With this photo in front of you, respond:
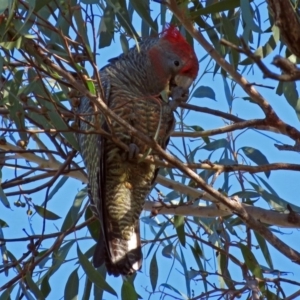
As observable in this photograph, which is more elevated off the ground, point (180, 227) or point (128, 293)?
point (180, 227)

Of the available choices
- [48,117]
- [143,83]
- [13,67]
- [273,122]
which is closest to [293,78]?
[273,122]

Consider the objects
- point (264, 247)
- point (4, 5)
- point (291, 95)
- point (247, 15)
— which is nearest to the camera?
point (4, 5)

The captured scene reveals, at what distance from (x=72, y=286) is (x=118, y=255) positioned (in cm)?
21

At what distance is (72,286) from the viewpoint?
2.33 meters

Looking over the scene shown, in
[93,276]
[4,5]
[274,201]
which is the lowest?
[93,276]

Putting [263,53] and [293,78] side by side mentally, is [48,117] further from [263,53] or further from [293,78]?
[293,78]

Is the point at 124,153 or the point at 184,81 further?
the point at 184,81

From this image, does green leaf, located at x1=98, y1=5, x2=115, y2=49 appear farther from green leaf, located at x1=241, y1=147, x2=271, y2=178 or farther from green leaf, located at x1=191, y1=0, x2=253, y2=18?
green leaf, located at x1=241, y1=147, x2=271, y2=178

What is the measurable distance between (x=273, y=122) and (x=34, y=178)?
996 mm

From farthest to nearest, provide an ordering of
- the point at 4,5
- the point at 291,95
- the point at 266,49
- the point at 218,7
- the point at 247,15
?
1. the point at 266,49
2. the point at 291,95
3. the point at 218,7
4. the point at 247,15
5. the point at 4,5

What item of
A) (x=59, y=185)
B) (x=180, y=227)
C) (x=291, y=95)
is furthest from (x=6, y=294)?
(x=291, y=95)

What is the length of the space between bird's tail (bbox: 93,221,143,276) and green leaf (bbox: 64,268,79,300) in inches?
4.7

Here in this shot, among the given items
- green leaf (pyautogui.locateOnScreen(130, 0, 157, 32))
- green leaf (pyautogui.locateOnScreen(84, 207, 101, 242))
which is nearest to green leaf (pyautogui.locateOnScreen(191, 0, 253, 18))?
green leaf (pyautogui.locateOnScreen(130, 0, 157, 32))

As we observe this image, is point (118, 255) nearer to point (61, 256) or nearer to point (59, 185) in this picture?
point (61, 256)
